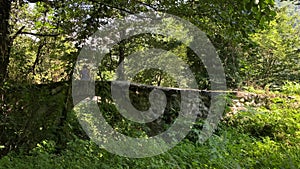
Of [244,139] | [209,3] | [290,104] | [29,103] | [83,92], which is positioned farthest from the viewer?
[290,104]

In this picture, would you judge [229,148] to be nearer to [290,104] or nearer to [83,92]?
[83,92]

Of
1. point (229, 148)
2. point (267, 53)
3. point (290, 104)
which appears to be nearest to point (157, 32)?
point (229, 148)

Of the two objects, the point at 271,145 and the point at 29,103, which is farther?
the point at 271,145

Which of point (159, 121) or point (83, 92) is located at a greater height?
point (83, 92)

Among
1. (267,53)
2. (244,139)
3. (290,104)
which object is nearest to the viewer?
(244,139)

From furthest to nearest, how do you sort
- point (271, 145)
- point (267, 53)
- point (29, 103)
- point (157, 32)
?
point (267, 53) < point (157, 32) < point (271, 145) < point (29, 103)

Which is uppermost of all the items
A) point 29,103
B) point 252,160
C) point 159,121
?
point 29,103

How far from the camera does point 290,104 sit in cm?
602

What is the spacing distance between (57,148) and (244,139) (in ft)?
8.86

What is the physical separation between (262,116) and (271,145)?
1261 mm

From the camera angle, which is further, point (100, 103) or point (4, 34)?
point (100, 103)

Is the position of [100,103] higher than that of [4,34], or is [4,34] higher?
[4,34]

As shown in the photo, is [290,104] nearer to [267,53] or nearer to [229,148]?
[229,148]

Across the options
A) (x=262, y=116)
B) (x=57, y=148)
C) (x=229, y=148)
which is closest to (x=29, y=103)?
(x=57, y=148)
